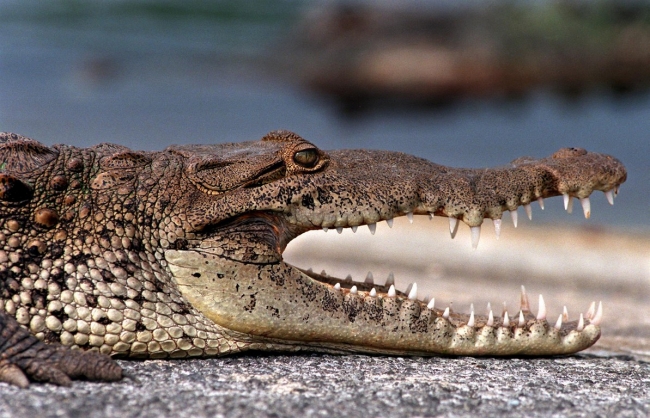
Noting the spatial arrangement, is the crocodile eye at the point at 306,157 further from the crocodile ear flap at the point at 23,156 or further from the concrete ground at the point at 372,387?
the crocodile ear flap at the point at 23,156

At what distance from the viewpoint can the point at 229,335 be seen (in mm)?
3557

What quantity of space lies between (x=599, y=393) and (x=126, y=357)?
2.08 m

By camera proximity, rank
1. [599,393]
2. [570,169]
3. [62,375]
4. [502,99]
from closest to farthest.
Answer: [62,375], [599,393], [570,169], [502,99]

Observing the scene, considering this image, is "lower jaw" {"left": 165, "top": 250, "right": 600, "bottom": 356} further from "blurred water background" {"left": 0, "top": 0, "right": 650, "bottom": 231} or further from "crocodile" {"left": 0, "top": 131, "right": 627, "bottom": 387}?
"blurred water background" {"left": 0, "top": 0, "right": 650, "bottom": 231}

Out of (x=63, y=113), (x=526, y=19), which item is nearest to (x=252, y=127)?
(x=63, y=113)

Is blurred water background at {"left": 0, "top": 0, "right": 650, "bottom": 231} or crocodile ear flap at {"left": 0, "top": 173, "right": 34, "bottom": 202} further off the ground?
blurred water background at {"left": 0, "top": 0, "right": 650, "bottom": 231}

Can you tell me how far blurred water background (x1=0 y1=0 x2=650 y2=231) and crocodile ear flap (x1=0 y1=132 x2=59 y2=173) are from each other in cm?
836

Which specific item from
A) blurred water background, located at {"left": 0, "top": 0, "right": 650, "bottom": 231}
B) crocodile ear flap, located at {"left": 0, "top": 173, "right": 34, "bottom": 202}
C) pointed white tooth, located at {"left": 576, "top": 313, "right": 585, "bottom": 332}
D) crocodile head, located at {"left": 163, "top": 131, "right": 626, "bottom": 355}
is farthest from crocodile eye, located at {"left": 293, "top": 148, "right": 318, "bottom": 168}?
blurred water background, located at {"left": 0, "top": 0, "right": 650, "bottom": 231}

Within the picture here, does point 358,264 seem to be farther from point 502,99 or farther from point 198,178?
point 502,99

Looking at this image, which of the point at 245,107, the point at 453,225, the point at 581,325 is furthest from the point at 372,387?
the point at 245,107

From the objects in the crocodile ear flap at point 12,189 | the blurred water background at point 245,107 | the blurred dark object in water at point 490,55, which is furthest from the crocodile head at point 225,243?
the blurred dark object in water at point 490,55

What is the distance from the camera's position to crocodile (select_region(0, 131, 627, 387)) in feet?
11.2

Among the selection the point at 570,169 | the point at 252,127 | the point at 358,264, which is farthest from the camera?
the point at 252,127

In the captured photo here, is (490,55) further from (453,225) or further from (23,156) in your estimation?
(23,156)
